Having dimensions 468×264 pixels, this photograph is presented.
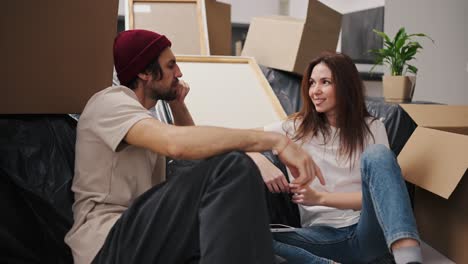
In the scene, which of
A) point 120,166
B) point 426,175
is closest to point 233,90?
point 426,175

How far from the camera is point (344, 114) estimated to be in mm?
1723

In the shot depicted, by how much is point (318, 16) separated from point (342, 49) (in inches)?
89.1

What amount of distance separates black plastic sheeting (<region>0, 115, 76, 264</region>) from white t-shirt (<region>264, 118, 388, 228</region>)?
80cm

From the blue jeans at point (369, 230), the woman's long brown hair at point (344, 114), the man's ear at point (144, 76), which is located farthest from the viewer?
the woman's long brown hair at point (344, 114)

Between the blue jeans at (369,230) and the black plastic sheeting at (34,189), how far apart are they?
2.21 feet

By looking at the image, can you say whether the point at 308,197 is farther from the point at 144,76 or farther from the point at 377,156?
the point at 144,76

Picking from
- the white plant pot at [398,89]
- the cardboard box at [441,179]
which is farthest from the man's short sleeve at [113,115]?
the white plant pot at [398,89]

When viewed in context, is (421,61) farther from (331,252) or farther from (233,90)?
(331,252)

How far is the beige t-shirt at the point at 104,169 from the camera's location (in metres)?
1.16

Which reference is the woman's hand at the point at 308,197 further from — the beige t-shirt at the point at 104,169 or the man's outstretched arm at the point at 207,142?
the beige t-shirt at the point at 104,169

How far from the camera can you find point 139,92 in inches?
56.5

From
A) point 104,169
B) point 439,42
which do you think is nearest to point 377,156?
point 104,169

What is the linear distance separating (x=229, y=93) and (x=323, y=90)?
67 centimetres

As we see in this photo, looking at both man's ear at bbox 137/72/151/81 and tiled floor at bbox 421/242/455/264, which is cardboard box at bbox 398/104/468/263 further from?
man's ear at bbox 137/72/151/81
